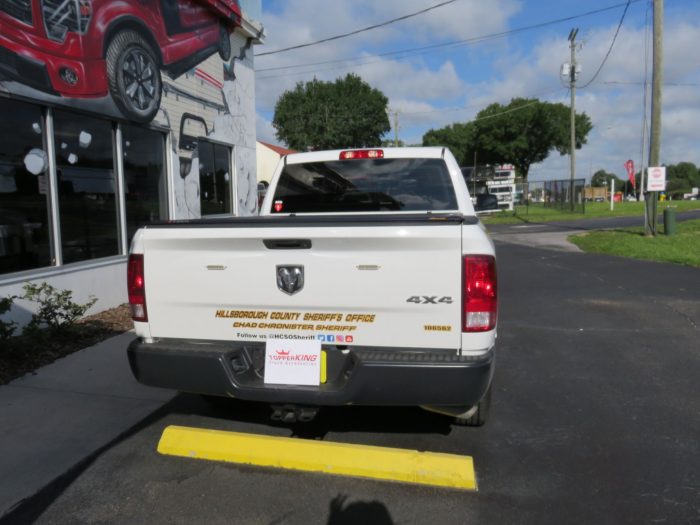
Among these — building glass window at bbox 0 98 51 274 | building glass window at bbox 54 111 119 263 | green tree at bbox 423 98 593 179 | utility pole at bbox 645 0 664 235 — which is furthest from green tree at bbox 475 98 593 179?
building glass window at bbox 0 98 51 274

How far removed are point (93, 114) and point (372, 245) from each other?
6062 millimetres

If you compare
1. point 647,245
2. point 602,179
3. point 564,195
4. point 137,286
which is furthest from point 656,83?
point 602,179

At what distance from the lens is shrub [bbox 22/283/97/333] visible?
5809 millimetres

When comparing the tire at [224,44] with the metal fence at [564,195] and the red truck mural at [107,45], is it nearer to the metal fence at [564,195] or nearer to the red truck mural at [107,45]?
the red truck mural at [107,45]

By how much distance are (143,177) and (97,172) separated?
3.66 feet

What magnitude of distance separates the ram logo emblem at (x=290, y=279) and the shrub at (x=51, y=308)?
3811 millimetres

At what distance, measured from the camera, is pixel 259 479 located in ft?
10.5

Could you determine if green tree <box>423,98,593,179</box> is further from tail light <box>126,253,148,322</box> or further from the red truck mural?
tail light <box>126,253,148,322</box>

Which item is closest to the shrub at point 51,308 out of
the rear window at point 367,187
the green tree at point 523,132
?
the rear window at point 367,187

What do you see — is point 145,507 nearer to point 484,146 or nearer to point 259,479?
point 259,479

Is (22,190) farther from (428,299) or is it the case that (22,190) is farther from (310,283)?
(428,299)

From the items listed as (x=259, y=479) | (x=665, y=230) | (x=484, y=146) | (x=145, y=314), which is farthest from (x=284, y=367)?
(x=484, y=146)

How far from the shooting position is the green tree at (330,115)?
151 ft

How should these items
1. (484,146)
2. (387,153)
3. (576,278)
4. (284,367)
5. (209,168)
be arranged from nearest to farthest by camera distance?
(284,367) < (387,153) < (576,278) < (209,168) < (484,146)
